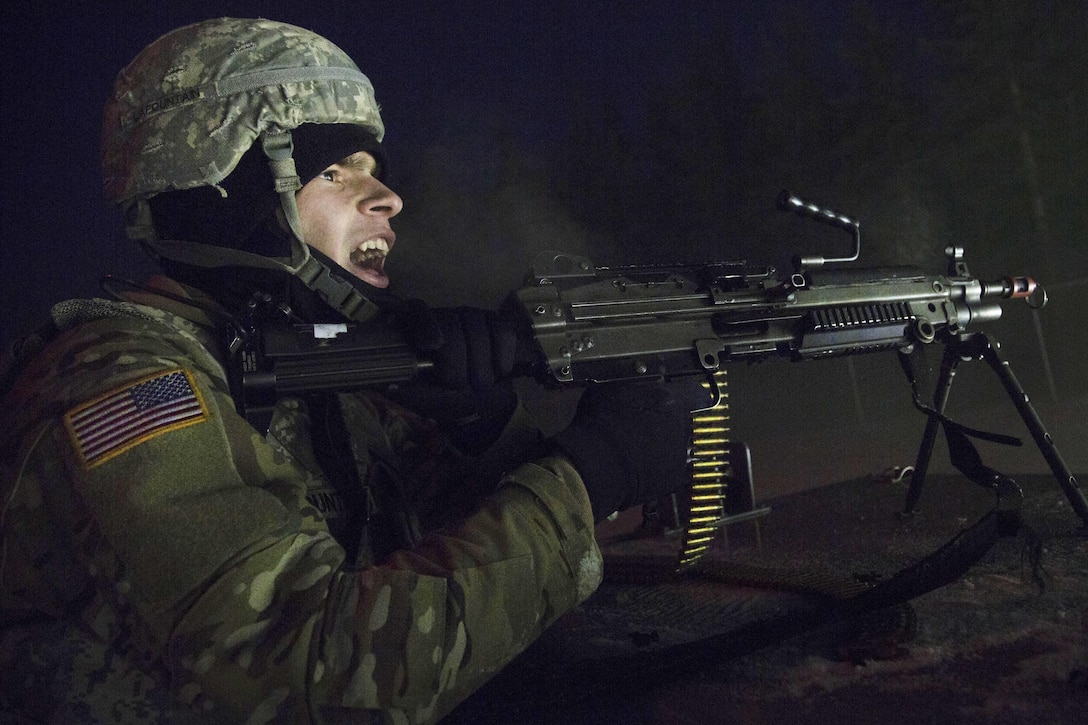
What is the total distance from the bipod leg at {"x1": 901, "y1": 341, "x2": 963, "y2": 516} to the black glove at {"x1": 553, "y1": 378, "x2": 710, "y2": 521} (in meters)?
1.30

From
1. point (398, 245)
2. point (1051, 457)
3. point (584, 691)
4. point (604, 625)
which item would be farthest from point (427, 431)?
point (398, 245)

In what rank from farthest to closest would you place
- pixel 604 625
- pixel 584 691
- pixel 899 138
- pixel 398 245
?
Answer: pixel 899 138 → pixel 398 245 → pixel 604 625 → pixel 584 691

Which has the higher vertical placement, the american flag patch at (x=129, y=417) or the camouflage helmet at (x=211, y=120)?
the camouflage helmet at (x=211, y=120)

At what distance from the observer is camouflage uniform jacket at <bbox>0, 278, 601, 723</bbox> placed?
99cm

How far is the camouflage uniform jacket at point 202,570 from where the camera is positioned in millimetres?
993

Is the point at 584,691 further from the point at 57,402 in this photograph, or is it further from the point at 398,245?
the point at 398,245

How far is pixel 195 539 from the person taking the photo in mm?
992

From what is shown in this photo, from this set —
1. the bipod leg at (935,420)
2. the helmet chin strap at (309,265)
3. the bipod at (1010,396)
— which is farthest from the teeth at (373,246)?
the bipod leg at (935,420)

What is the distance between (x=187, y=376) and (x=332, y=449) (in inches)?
20.4

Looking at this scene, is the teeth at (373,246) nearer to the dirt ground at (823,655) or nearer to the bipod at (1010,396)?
the dirt ground at (823,655)

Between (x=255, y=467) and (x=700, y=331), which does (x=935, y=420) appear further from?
(x=255, y=467)

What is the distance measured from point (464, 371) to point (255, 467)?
51 cm

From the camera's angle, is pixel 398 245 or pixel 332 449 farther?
pixel 398 245

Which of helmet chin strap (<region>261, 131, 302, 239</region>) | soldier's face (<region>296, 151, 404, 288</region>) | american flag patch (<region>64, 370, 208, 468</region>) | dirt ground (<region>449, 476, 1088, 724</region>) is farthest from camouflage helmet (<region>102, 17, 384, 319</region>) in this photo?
dirt ground (<region>449, 476, 1088, 724</region>)
